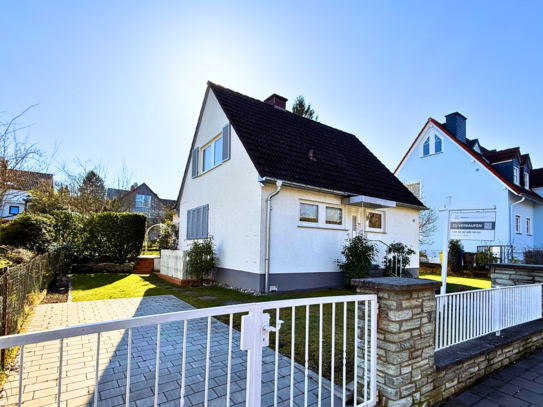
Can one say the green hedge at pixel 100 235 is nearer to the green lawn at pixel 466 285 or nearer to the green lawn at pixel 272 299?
the green lawn at pixel 272 299

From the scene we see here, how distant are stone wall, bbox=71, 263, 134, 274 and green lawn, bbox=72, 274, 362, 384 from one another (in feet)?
2.20

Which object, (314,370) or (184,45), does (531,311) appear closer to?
(314,370)

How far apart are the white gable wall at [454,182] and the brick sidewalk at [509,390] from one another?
1512cm

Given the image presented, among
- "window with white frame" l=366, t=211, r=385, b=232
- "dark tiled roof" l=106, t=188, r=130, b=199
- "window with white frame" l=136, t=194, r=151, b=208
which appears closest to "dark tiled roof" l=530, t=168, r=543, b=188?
"window with white frame" l=366, t=211, r=385, b=232

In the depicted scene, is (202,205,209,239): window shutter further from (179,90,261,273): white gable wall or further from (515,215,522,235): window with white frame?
(515,215,522,235): window with white frame

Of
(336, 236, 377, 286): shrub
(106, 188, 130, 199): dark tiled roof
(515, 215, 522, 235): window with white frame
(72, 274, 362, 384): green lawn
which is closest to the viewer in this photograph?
(72, 274, 362, 384): green lawn

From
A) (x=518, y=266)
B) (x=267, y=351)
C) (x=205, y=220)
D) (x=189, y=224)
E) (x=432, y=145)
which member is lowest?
(x=267, y=351)

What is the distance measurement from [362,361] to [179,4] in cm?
833

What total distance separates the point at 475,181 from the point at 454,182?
1.16 m

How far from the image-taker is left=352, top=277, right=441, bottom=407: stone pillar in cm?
270

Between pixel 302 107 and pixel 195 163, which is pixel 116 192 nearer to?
pixel 195 163

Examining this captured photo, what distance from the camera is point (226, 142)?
1022cm

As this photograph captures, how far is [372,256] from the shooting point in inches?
364

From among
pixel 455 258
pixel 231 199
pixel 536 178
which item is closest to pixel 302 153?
pixel 231 199
